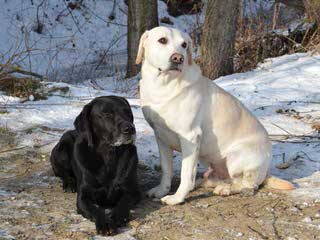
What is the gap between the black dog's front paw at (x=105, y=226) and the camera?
3.51 m

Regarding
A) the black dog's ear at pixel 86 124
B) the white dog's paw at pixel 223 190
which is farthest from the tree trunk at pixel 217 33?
the black dog's ear at pixel 86 124

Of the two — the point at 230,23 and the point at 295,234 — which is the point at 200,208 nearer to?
the point at 295,234

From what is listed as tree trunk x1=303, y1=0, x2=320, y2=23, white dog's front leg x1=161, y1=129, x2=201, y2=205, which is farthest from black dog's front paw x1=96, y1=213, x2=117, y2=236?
tree trunk x1=303, y1=0, x2=320, y2=23

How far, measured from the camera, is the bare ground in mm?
3590

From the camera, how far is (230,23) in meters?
8.23

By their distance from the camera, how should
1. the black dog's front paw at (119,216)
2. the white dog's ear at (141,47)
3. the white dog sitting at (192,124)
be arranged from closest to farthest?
the black dog's front paw at (119,216) < the white dog sitting at (192,124) < the white dog's ear at (141,47)

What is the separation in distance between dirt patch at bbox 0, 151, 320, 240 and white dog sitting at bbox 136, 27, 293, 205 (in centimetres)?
18

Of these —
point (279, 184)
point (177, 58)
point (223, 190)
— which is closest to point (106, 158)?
point (177, 58)

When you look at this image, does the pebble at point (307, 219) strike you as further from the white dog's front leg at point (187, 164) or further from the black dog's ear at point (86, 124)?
the black dog's ear at point (86, 124)

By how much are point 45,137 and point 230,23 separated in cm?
379

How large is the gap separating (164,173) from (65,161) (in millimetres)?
772

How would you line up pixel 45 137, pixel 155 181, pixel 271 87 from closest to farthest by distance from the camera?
pixel 155 181, pixel 45 137, pixel 271 87

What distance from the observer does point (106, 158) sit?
13.0ft

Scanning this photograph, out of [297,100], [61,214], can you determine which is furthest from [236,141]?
[297,100]
